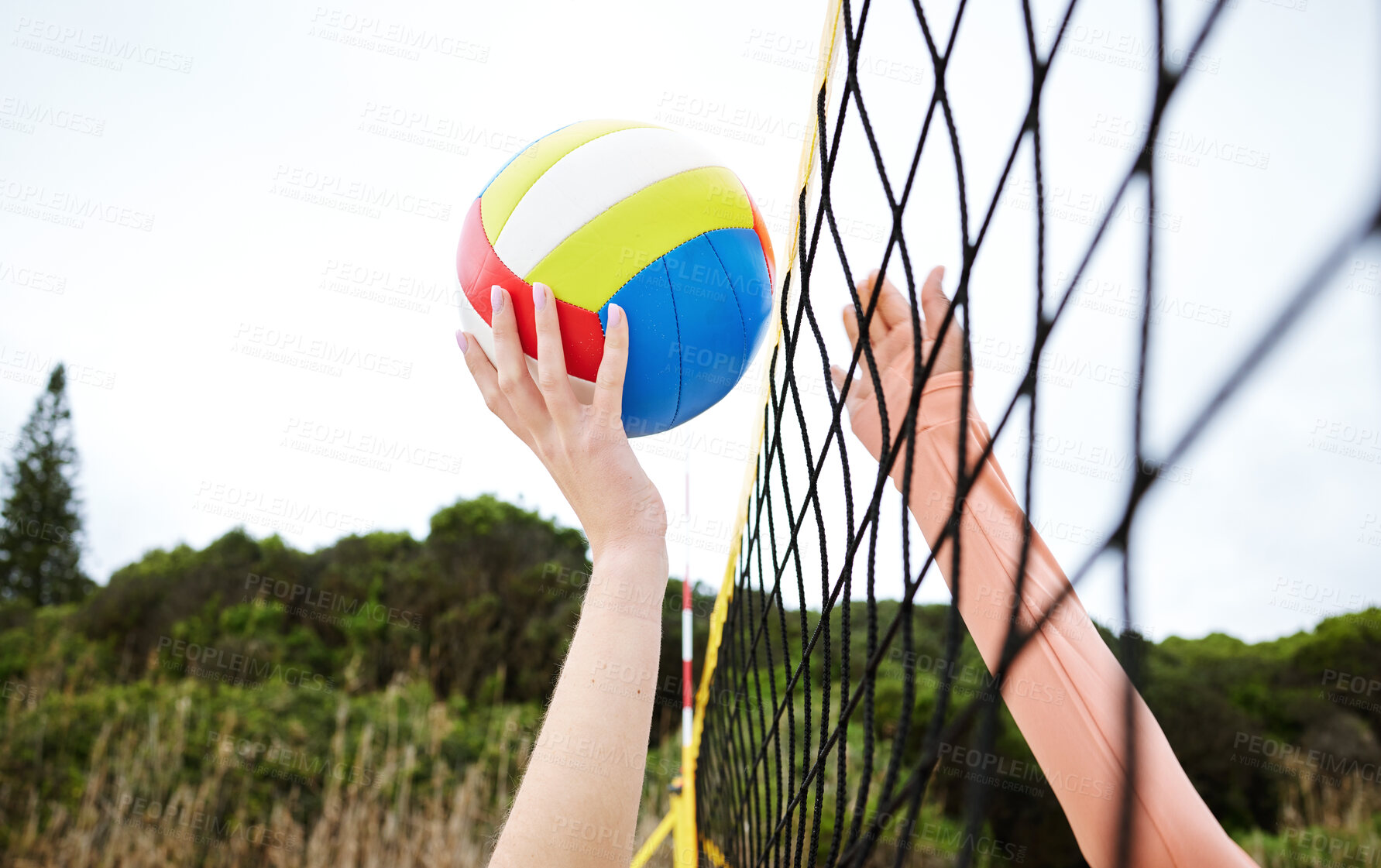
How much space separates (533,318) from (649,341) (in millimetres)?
225

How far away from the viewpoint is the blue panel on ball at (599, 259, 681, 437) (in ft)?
4.82

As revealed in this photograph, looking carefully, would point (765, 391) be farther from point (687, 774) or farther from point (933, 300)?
point (687, 774)

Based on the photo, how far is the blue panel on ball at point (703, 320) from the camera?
1.53 m

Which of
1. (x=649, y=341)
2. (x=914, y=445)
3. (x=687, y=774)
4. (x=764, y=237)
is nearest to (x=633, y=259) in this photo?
(x=649, y=341)

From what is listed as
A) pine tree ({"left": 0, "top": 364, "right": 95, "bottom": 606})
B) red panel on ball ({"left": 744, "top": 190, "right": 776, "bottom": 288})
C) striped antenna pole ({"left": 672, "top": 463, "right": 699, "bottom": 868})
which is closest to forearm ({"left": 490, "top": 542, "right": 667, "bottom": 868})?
red panel on ball ({"left": 744, "top": 190, "right": 776, "bottom": 288})

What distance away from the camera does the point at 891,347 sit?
4.26 ft

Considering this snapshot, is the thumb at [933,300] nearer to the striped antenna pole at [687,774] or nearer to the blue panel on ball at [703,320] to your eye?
the blue panel on ball at [703,320]

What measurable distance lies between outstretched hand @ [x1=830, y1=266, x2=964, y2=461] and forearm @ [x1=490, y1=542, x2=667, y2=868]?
471 mm

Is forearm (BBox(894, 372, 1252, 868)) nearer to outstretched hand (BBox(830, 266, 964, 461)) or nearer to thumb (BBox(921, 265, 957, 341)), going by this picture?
outstretched hand (BBox(830, 266, 964, 461))

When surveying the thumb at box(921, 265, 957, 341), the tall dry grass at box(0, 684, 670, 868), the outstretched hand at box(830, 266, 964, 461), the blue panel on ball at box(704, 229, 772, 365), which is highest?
the blue panel on ball at box(704, 229, 772, 365)

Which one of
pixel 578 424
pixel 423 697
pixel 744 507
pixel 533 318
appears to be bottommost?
pixel 423 697

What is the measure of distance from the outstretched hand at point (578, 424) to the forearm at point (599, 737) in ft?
0.21

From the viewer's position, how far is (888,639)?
718 millimetres

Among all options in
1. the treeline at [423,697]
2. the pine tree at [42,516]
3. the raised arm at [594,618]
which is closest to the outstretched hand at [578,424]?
the raised arm at [594,618]
